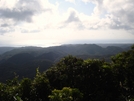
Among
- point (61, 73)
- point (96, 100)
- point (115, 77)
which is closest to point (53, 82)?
point (61, 73)

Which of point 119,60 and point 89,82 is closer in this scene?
point 89,82

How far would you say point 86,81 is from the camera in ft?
128

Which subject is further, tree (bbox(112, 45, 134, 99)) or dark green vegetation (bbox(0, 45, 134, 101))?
tree (bbox(112, 45, 134, 99))

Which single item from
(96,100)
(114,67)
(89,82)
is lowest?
(96,100)

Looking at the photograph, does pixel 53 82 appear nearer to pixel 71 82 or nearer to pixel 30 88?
pixel 71 82

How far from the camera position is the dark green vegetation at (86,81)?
34.6 metres

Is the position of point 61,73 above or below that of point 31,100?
above

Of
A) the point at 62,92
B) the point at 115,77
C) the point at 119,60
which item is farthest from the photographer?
the point at 119,60

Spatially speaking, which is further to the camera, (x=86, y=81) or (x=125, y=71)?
(x=125, y=71)

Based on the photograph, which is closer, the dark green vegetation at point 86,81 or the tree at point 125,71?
the dark green vegetation at point 86,81

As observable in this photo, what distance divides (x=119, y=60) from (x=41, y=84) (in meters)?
22.3

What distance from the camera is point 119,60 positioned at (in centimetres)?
4519

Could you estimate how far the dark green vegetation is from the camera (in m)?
34.6

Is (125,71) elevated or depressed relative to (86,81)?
elevated
